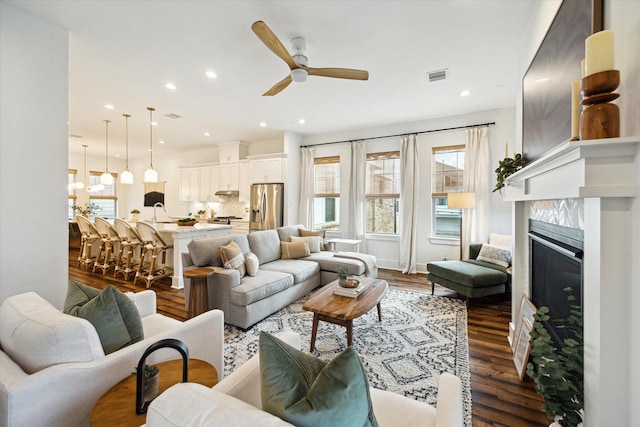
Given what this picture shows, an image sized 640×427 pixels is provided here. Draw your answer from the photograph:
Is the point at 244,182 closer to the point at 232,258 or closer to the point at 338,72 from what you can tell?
the point at 232,258

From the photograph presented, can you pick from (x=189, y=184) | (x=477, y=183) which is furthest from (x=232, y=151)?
(x=477, y=183)

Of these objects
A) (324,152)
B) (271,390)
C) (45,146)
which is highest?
(324,152)

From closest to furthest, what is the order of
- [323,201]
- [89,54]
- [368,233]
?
1. [89,54]
2. [368,233]
3. [323,201]

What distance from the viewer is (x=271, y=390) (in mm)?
783

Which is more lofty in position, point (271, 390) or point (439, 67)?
point (439, 67)

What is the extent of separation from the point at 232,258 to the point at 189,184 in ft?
18.8

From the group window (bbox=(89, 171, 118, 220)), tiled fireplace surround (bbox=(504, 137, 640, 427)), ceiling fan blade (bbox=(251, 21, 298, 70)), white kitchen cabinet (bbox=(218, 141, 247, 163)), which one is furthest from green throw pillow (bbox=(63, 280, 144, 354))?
window (bbox=(89, 171, 118, 220))

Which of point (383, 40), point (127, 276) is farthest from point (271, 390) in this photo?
point (127, 276)

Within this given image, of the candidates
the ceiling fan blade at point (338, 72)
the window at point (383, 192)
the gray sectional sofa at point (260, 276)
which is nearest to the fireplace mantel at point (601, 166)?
the ceiling fan blade at point (338, 72)

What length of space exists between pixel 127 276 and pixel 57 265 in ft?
8.61

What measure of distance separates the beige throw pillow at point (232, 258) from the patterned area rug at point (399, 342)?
0.66 metres

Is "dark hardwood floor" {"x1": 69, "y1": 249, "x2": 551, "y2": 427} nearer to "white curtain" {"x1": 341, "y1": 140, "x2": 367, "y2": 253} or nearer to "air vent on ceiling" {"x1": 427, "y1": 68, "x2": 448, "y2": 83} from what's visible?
"white curtain" {"x1": 341, "y1": 140, "x2": 367, "y2": 253}

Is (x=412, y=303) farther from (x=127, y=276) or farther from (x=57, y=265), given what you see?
(x=127, y=276)

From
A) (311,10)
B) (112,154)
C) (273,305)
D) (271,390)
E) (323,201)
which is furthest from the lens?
(112,154)
